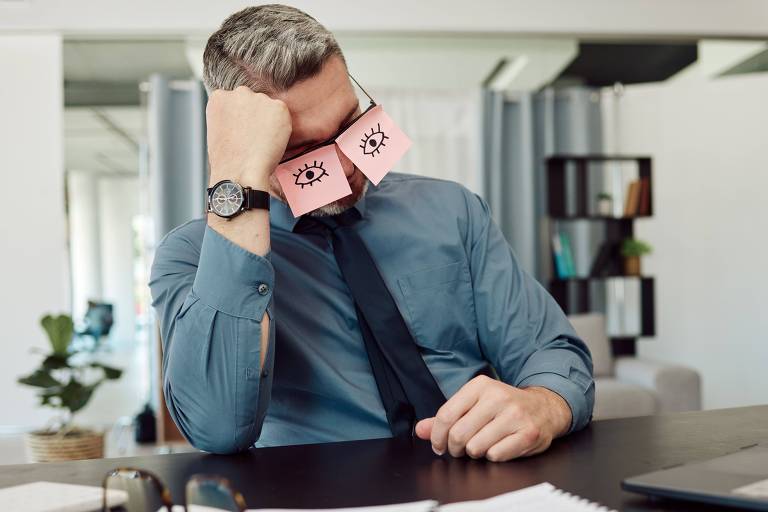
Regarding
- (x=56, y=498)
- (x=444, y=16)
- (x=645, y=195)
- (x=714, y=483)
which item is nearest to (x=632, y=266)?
(x=645, y=195)

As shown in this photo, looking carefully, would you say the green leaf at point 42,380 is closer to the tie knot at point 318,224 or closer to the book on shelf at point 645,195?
the tie knot at point 318,224

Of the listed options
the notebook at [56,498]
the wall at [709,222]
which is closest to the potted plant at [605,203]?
the wall at [709,222]

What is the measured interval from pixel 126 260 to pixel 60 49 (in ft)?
29.5

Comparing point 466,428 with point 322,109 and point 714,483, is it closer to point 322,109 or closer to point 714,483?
point 714,483

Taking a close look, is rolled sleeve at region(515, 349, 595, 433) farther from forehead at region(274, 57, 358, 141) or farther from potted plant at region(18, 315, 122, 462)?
potted plant at region(18, 315, 122, 462)

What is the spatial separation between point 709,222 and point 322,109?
477 centimetres

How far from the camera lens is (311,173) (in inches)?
44.3

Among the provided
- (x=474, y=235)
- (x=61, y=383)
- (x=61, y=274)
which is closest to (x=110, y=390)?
(x=61, y=274)

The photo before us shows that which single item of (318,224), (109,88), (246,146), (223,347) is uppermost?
(109,88)

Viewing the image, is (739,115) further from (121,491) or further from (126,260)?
(126,260)

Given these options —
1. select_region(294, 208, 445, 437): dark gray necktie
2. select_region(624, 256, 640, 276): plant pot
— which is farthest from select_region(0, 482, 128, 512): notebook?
select_region(624, 256, 640, 276): plant pot

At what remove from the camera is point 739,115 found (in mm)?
5148

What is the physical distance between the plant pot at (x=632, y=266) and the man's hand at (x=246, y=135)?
4.05 meters

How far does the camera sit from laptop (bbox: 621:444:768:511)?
57 centimetres
